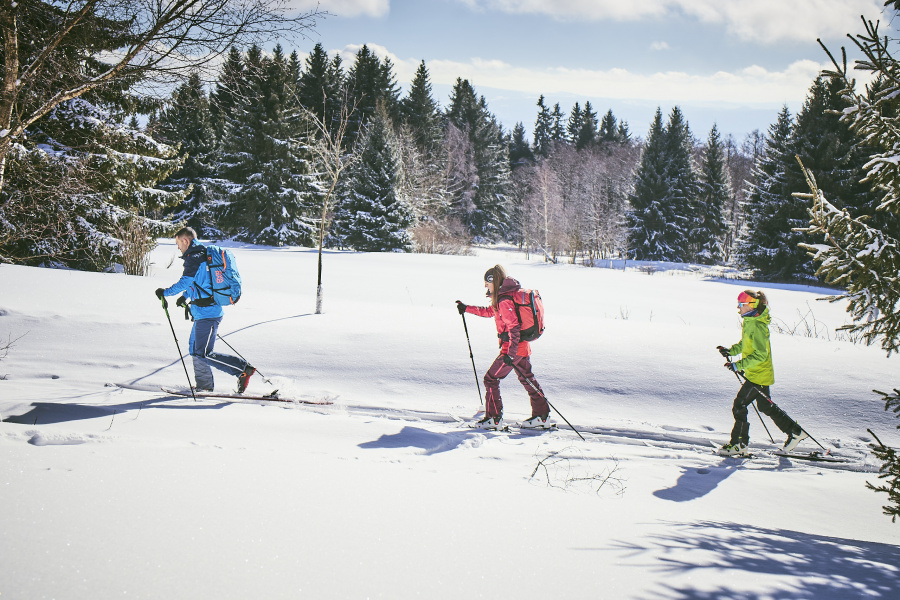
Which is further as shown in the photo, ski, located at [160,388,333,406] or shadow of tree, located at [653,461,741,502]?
ski, located at [160,388,333,406]

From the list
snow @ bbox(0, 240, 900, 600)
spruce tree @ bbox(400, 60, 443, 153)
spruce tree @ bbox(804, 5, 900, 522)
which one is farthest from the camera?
spruce tree @ bbox(400, 60, 443, 153)

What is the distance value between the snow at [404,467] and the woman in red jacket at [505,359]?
378 millimetres

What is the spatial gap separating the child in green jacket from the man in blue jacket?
5703 millimetres

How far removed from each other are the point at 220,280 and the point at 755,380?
244 inches

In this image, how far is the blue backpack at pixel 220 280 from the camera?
19.6 feet

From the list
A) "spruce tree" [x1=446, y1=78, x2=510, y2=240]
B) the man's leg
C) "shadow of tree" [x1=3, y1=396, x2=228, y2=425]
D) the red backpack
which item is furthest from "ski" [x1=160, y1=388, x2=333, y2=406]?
"spruce tree" [x1=446, y1=78, x2=510, y2=240]

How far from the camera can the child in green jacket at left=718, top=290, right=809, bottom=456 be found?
5332 millimetres

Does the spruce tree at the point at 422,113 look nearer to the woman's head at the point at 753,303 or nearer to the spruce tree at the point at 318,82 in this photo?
the spruce tree at the point at 318,82

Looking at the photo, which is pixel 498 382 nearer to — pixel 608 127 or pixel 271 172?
pixel 271 172

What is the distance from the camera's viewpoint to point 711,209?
40.7 metres

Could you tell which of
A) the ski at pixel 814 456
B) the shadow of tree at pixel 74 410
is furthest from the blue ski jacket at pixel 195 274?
the ski at pixel 814 456

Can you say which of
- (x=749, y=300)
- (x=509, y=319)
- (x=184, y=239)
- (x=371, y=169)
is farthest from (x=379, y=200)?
(x=749, y=300)

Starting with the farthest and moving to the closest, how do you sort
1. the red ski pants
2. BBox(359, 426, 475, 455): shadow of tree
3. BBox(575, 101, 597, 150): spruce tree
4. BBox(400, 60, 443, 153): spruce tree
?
BBox(575, 101, 597, 150): spruce tree → BBox(400, 60, 443, 153): spruce tree → the red ski pants → BBox(359, 426, 475, 455): shadow of tree

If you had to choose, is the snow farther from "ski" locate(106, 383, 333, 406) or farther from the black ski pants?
the black ski pants
